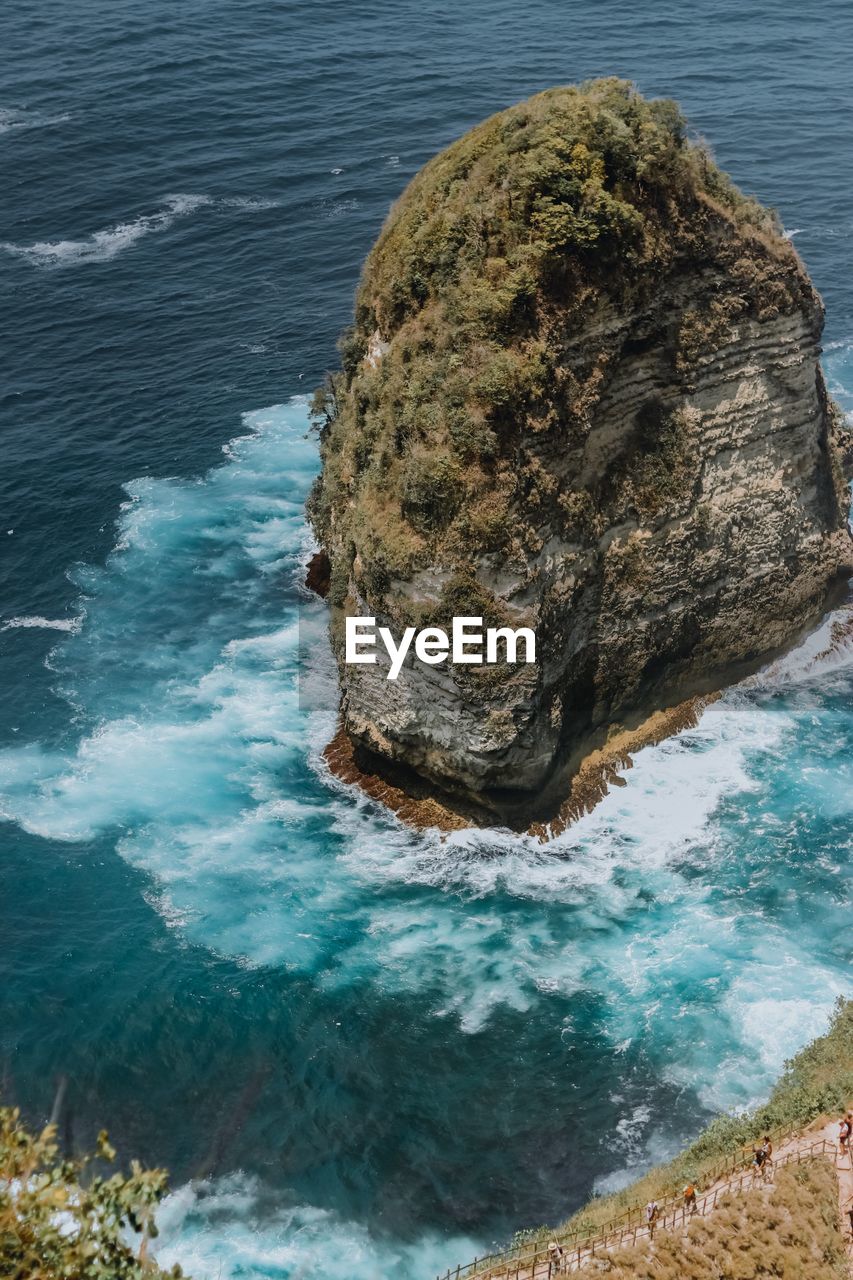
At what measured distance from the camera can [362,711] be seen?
181ft

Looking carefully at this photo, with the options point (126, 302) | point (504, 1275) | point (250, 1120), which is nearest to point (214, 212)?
point (126, 302)

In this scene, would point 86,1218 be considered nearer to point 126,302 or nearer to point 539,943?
point 539,943

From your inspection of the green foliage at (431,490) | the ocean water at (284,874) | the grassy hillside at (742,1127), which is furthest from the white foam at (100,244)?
the grassy hillside at (742,1127)

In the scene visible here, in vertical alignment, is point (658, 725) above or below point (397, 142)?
below

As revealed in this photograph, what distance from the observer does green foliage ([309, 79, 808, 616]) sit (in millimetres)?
47125

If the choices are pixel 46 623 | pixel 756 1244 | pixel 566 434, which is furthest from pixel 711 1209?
pixel 46 623

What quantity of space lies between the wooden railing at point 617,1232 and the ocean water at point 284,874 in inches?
121

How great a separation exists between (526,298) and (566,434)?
5564mm

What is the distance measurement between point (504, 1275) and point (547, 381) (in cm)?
3044

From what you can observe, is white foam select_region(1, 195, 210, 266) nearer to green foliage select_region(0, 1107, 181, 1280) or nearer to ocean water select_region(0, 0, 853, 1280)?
ocean water select_region(0, 0, 853, 1280)

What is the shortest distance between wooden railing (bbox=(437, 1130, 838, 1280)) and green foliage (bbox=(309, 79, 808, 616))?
23.0 meters

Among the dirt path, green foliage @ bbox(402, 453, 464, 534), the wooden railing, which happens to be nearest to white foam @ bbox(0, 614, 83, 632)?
green foliage @ bbox(402, 453, 464, 534)

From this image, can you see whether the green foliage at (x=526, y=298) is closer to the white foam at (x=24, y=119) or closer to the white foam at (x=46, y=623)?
the white foam at (x=46, y=623)

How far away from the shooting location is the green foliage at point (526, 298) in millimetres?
47125
